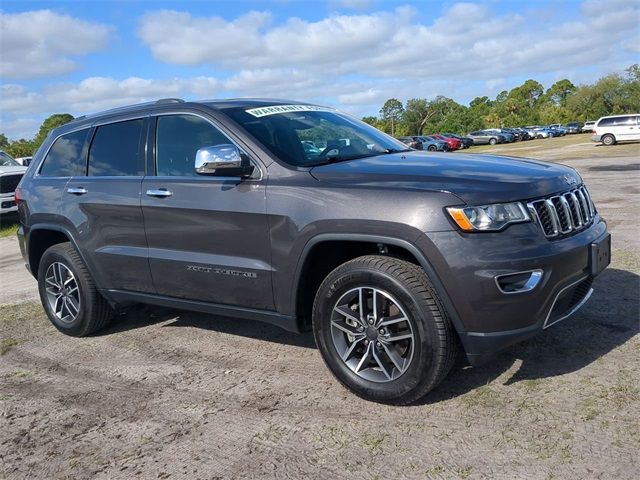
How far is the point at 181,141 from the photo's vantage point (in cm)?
446

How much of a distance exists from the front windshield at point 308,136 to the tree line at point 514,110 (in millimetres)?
55343

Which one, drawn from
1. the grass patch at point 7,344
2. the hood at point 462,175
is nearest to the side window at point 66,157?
the grass patch at point 7,344

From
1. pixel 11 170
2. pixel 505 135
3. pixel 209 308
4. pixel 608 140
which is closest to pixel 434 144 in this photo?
pixel 505 135

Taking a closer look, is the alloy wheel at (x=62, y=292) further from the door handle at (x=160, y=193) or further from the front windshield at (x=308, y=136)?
the front windshield at (x=308, y=136)

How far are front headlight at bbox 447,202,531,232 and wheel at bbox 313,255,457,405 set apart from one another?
1.25ft

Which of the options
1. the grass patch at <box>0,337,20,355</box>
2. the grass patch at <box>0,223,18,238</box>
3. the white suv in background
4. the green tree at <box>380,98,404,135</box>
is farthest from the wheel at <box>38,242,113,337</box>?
the green tree at <box>380,98,404,135</box>

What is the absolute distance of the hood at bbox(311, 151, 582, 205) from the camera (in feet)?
10.6

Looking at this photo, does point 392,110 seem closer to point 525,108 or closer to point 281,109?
point 525,108

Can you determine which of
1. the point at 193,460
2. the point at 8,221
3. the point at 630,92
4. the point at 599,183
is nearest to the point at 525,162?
the point at 193,460

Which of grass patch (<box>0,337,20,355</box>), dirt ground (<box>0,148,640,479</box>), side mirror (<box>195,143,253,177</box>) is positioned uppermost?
side mirror (<box>195,143,253,177</box>)

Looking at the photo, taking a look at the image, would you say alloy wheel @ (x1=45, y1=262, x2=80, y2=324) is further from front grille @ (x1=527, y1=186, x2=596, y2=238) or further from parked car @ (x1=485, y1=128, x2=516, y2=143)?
→ parked car @ (x1=485, y1=128, x2=516, y2=143)

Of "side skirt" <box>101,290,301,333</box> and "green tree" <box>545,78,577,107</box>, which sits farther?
"green tree" <box>545,78,577,107</box>

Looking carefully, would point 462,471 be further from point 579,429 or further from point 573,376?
point 573,376

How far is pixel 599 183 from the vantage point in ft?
45.4
